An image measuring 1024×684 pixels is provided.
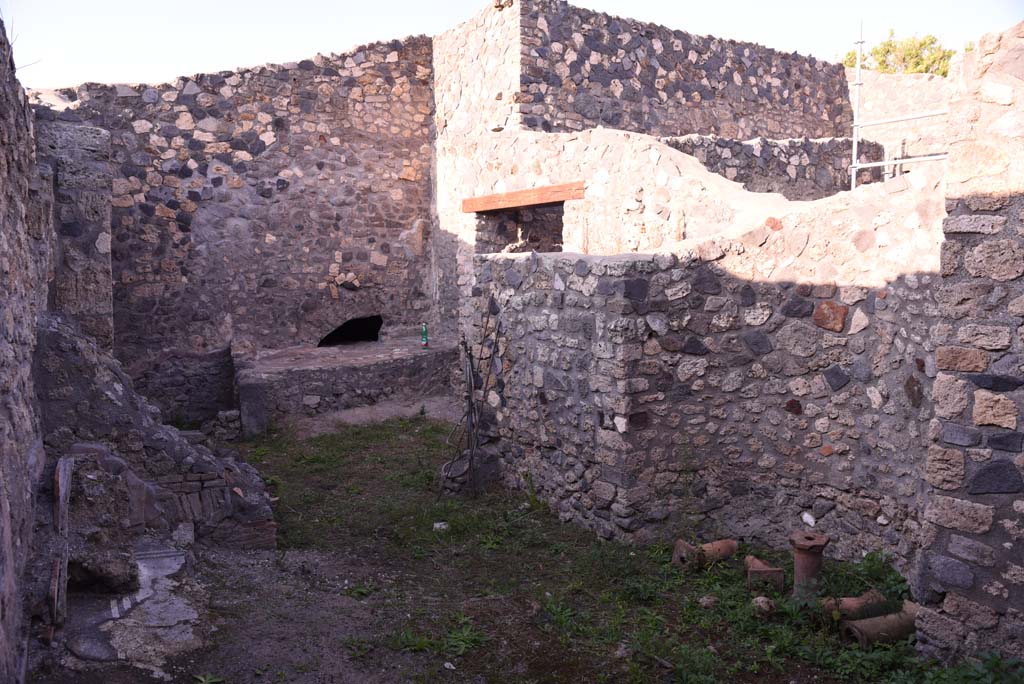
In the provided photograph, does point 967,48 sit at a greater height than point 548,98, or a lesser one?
lesser

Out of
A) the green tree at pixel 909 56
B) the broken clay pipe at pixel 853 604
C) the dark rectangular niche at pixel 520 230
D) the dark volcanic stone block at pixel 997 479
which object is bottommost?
the broken clay pipe at pixel 853 604

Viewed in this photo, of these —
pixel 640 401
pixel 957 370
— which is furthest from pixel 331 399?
pixel 957 370

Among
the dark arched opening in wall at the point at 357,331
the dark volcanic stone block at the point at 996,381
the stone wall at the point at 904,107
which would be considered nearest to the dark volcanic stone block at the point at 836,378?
the dark volcanic stone block at the point at 996,381

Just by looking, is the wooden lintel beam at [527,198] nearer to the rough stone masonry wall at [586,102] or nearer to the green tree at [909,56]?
the rough stone masonry wall at [586,102]

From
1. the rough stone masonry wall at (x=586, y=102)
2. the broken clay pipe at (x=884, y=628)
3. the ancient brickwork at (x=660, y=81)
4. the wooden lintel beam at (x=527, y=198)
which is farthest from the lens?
the ancient brickwork at (x=660, y=81)

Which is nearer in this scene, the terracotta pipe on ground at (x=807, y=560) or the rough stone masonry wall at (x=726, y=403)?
the terracotta pipe on ground at (x=807, y=560)

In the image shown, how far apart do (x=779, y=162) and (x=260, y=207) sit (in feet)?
20.5

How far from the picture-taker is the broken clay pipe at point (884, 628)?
404cm

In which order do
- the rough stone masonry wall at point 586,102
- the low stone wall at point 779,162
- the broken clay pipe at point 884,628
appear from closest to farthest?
the broken clay pipe at point 884,628 → the rough stone masonry wall at point 586,102 → the low stone wall at point 779,162

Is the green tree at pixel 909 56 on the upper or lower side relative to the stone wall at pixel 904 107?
upper

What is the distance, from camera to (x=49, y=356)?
194 inches

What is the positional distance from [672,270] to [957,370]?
211 centimetres

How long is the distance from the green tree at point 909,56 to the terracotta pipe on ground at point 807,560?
67.3 ft

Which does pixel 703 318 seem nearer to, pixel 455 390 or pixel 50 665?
pixel 50 665
